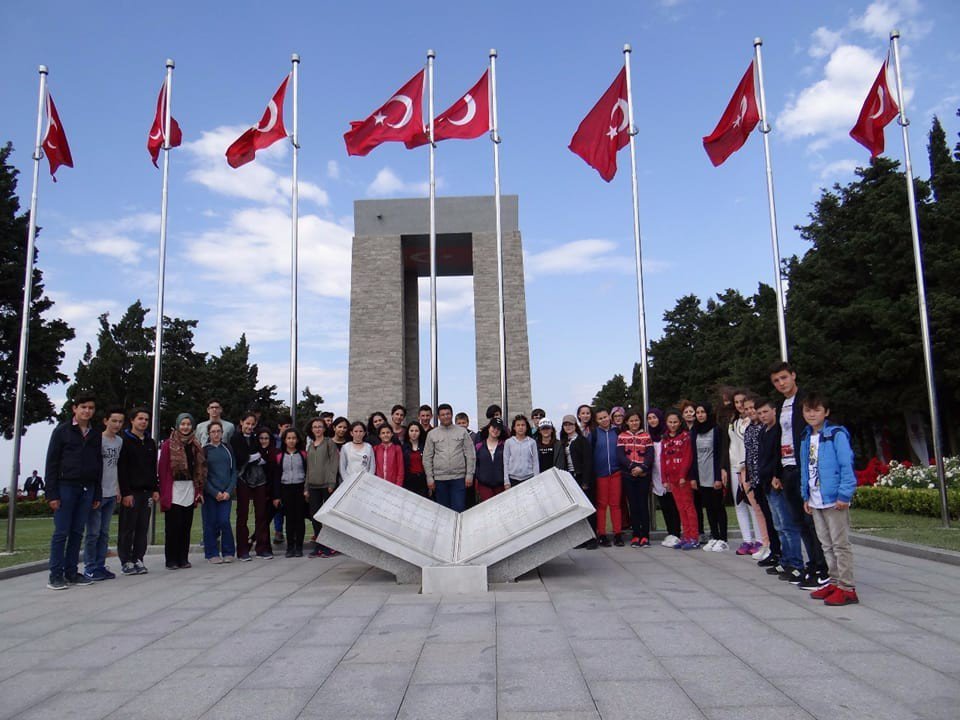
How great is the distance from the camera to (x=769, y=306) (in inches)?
1284

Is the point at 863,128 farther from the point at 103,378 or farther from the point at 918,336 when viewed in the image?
the point at 103,378

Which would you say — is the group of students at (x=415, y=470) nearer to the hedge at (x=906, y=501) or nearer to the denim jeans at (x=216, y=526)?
the denim jeans at (x=216, y=526)

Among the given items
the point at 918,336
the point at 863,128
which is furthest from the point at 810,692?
the point at 918,336

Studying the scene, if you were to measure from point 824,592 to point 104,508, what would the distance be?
242 inches

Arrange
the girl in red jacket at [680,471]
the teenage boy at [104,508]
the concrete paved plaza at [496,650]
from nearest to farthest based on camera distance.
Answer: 1. the concrete paved plaza at [496,650]
2. the teenage boy at [104,508]
3. the girl in red jacket at [680,471]

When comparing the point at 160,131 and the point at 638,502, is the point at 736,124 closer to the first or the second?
the point at 638,502

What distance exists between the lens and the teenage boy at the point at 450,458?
7.63 meters

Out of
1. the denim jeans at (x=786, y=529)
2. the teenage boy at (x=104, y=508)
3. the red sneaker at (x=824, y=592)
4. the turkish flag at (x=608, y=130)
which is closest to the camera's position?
the red sneaker at (x=824, y=592)

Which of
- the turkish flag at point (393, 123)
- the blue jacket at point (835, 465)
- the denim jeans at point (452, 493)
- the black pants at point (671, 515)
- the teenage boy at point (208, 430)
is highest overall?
the turkish flag at point (393, 123)

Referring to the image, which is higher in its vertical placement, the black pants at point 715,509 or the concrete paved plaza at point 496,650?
the black pants at point 715,509

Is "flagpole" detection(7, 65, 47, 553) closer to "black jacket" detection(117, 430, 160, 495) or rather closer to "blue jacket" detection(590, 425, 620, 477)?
"black jacket" detection(117, 430, 160, 495)

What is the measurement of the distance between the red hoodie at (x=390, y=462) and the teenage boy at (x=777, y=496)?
149 inches

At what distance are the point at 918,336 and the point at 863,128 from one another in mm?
14404

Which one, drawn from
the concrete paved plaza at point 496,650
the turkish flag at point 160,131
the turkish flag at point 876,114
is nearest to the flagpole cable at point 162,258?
the turkish flag at point 160,131
